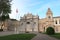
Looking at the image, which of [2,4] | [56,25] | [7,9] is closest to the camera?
[2,4]

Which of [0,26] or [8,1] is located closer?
[8,1]

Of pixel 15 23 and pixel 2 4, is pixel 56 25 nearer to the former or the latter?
pixel 15 23

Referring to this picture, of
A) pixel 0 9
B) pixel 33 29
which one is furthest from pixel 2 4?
pixel 33 29

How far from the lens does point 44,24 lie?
8756 centimetres

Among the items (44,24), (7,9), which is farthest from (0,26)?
(7,9)

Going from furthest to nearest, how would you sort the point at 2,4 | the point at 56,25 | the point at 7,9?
1. the point at 56,25
2. the point at 7,9
3. the point at 2,4

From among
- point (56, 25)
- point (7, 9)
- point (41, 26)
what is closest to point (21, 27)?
point (41, 26)

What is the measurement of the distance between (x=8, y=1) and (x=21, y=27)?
60.4 meters

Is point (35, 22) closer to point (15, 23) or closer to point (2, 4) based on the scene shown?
point (15, 23)

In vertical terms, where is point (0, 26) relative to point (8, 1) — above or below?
below

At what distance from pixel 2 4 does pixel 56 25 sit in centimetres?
6257

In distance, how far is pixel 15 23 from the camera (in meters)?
90.5

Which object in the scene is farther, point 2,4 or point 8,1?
point 8,1

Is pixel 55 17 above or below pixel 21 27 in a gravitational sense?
above
